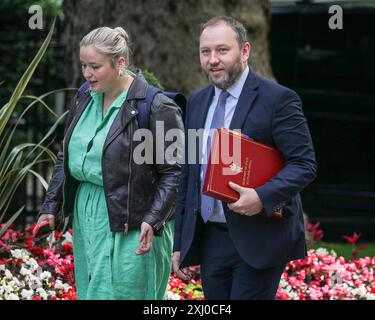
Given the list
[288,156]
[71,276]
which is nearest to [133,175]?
[288,156]

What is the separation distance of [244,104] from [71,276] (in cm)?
224

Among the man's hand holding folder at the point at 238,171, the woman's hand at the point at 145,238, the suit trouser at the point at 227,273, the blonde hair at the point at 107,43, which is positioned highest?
the blonde hair at the point at 107,43

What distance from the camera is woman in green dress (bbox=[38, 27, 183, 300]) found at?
420cm

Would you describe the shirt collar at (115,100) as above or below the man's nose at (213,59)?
below

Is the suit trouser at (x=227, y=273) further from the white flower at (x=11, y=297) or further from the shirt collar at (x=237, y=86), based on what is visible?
the white flower at (x=11, y=297)

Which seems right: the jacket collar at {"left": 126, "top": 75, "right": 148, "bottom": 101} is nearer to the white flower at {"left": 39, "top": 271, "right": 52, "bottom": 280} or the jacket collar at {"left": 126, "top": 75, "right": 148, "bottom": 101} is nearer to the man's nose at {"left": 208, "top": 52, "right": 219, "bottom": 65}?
the man's nose at {"left": 208, "top": 52, "right": 219, "bottom": 65}

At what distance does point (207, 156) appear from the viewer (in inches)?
161

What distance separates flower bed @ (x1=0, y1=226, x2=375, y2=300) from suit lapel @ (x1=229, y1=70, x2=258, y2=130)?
5.99ft

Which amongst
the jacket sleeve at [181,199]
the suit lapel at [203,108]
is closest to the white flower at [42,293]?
the jacket sleeve at [181,199]

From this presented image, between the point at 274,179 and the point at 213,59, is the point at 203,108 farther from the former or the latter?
the point at 274,179

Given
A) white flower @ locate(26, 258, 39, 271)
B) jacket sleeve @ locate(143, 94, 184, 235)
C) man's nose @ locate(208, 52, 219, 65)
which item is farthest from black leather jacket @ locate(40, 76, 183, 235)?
white flower @ locate(26, 258, 39, 271)

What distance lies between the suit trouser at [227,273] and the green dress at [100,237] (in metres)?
0.28

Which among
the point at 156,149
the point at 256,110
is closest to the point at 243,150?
the point at 256,110

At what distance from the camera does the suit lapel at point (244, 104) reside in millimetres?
4043
